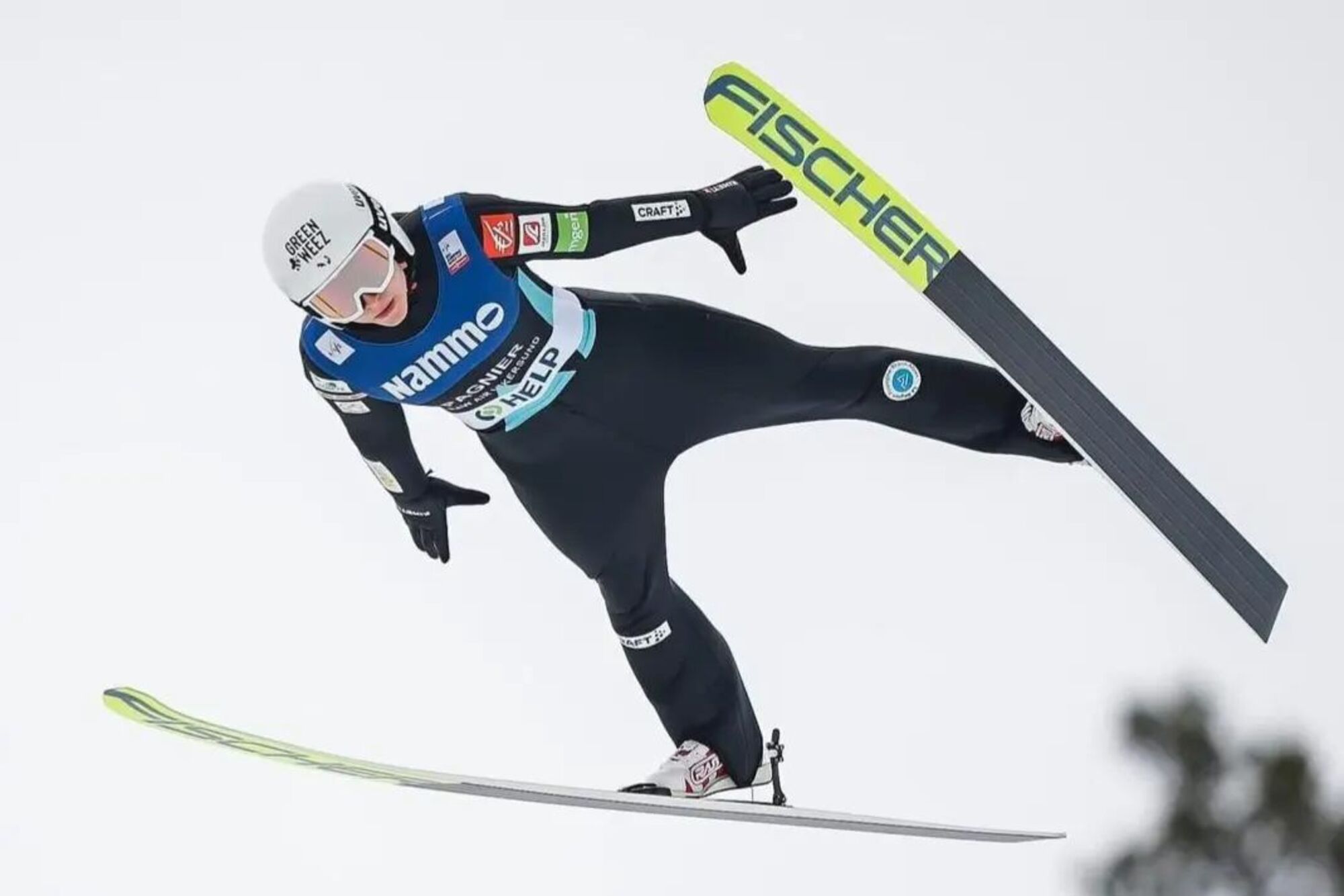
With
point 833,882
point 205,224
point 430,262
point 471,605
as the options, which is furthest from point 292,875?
point 430,262

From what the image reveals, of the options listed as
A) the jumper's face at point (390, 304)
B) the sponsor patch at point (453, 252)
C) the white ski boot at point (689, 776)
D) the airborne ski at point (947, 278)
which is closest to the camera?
the airborne ski at point (947, 278)

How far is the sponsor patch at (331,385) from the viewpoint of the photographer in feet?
17.4

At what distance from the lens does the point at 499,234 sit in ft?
17.0

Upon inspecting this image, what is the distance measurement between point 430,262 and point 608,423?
2.05 ft

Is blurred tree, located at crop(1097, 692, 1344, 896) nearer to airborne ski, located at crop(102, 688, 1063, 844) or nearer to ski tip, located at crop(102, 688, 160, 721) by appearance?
airborne ski, located at crop(102, 688, 1063, 844)

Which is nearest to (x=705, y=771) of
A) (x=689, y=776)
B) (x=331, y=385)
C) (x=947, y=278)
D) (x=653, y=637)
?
(x=689, y=776)

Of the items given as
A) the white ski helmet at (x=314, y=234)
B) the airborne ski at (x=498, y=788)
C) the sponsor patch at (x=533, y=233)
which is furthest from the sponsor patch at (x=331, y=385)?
the airborne ski at (x=498, y=788)

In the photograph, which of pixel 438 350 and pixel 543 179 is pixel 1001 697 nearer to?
pixel 543 179

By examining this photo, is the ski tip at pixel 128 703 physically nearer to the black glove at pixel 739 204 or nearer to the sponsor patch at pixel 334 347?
the sponsor patch at pixel 334 347

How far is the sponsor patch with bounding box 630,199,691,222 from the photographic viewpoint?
5285 mm

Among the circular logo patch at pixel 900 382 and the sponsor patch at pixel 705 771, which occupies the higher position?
the circular logo patch at pixel 900 382

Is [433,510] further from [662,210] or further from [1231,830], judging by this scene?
[1231,830]

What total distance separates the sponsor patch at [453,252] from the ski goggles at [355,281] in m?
0.16

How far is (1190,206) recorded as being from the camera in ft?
24.8
